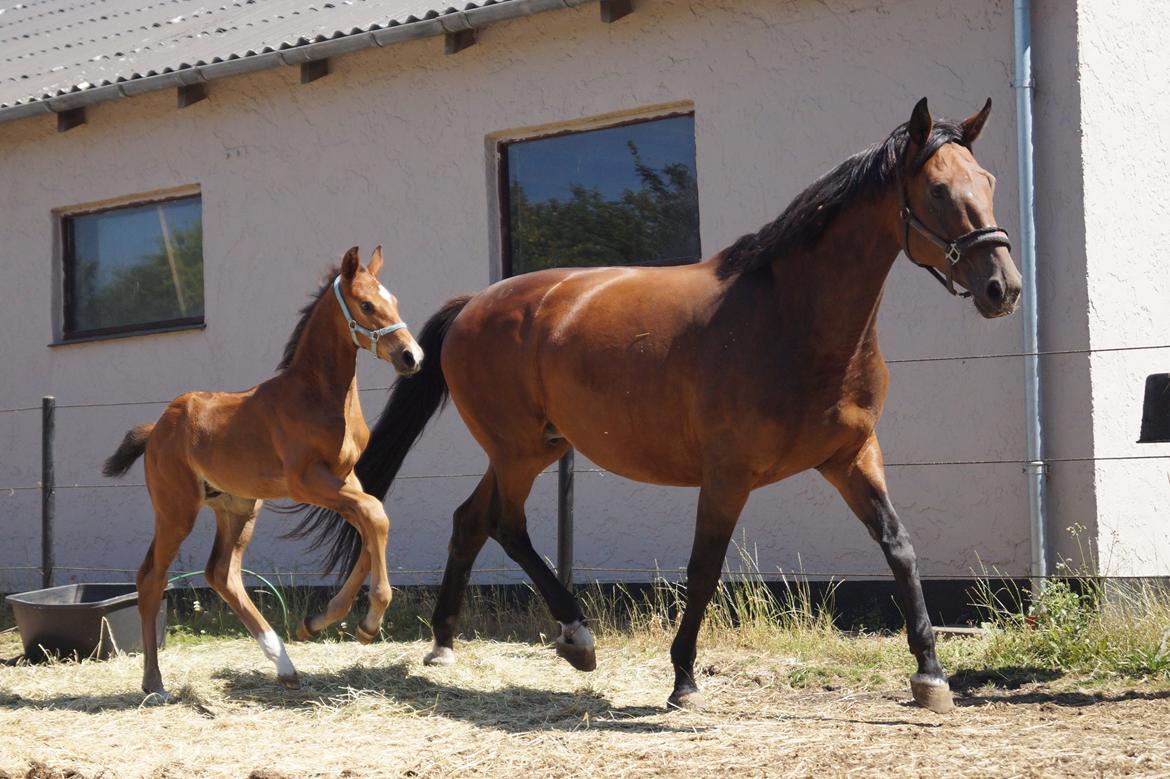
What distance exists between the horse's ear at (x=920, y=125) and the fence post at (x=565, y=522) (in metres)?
3.19

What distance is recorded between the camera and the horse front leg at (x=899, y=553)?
4969 millimetres

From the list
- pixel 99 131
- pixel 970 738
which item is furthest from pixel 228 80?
pixel 970 738

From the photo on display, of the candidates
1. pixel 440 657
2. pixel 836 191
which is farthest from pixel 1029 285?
pixel 440 657

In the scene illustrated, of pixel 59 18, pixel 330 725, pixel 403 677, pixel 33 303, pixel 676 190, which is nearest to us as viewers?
pixel 330 725

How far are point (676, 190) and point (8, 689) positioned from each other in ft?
15.2

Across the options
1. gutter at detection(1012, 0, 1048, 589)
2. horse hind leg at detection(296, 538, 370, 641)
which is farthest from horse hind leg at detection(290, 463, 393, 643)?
gutter at detection(1012, 0, 1048, 589)

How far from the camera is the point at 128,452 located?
622 centimetres

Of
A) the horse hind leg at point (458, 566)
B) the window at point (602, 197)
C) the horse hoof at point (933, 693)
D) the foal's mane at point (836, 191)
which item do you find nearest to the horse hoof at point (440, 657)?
the horse hind leg at point (458, 566)

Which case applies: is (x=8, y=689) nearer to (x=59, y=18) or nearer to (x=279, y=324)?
(x=279, y=324)

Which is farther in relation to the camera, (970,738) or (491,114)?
(491,114)

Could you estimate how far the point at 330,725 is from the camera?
5.07m

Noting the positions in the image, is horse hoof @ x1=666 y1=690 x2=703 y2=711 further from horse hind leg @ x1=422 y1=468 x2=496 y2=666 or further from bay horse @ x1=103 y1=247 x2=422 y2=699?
horse hind leg @ x1=422 y1=468 x2=496 y2=666

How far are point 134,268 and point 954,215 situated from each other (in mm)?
7363

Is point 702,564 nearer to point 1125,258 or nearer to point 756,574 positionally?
point 756,574
